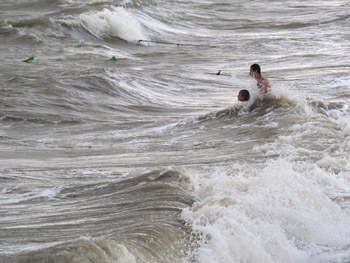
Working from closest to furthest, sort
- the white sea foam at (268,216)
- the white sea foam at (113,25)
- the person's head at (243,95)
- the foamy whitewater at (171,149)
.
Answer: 1. the white sea foam at (268,216)
2. the foamy whitewater at (171,149)
3. the person's head at (243,95)
4. the white sea foam at (113,25)

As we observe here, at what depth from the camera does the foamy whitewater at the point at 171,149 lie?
7648 millimetres

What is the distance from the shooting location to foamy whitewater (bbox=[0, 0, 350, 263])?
7648 mm

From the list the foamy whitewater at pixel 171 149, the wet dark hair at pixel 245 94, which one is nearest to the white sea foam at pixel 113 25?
the foamy whitewater at pixel 171 149

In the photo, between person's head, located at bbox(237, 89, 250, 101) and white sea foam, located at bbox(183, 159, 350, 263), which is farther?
person's head, located at bbox(237, 89, 250, 101)

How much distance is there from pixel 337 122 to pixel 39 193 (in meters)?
5.05

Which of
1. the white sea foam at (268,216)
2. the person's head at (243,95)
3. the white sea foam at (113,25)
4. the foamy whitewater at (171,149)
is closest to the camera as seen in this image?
the white sea foam at (268,216)

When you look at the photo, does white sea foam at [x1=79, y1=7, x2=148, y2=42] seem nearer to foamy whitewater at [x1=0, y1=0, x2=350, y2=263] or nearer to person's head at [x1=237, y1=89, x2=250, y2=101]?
foamy whitewater at [x1=0, y1=0, x2=350, y2=263]

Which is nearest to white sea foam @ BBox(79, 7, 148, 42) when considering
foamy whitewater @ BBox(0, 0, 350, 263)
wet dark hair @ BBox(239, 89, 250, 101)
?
foamy whitewater @ BBox(0, 0, 350, 263)

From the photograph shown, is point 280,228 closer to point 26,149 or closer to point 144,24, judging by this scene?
point 26,149

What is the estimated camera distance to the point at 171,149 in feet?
39.4

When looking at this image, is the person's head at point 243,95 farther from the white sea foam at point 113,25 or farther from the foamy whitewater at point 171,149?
the white sea foam at point 113,25

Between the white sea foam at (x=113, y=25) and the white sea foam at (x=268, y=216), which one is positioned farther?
the white sea foam at (x=113, y=25)

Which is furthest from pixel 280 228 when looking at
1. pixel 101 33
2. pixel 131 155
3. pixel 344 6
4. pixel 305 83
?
pixel 344 6

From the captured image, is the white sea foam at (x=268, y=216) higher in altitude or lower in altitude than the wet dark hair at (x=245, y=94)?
higher
